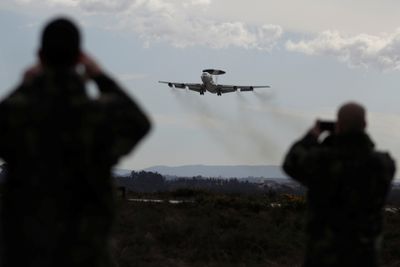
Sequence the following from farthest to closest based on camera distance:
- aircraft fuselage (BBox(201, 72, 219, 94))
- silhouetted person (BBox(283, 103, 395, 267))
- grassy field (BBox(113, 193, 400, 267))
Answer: aircraft fuselage (BBox(201, 72, 219, 94)) → grassy field (BBox(113, 193, 400, 267)) → silhouetted person (BBox(283, 103, 395, 267))

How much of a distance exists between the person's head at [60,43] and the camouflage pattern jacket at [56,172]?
78mm

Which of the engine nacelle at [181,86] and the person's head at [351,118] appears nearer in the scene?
the person's head at [351,118]

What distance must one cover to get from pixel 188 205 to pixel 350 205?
77.0 feet

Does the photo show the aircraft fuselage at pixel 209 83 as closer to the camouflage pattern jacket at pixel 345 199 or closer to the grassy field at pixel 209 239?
the grassy field at pixel 209 239

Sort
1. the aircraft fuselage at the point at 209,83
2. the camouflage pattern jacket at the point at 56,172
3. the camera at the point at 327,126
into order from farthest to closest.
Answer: the aircraft fuselage at the point at 209,83 < the camera at the point at 327,126 < the camouflage pattern jacket at the point at 56,172

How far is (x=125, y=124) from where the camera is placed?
4023mm

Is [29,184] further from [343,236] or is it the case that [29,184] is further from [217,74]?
[217,74]

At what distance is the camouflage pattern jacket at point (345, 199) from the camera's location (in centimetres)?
489

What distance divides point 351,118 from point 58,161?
6.91 ft

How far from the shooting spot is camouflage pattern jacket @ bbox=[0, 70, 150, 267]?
3.78 metres

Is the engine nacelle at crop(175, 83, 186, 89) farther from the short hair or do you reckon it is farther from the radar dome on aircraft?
the short hair

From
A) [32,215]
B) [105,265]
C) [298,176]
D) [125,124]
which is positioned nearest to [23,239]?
[32,215]

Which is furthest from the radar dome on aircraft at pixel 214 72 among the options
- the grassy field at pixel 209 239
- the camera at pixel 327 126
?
the camera at pixel 327 126

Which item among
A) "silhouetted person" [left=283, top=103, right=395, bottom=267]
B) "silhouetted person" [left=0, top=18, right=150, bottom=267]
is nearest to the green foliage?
"silhouetted person" [left=283, top=103, right=395, bottom=267]
